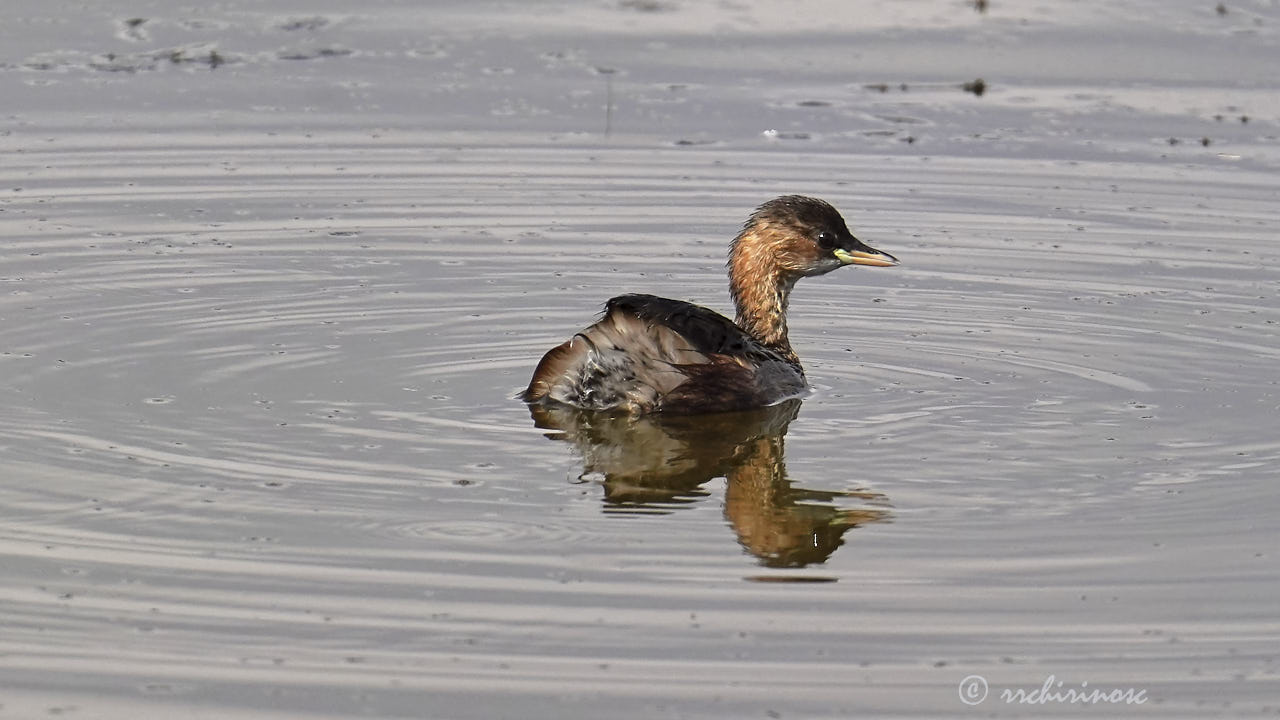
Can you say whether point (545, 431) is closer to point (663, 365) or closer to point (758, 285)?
point (663, 365)

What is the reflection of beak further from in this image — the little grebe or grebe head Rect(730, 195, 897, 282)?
the little grebe

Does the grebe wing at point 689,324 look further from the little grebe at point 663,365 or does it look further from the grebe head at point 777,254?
the grebe head at point 777,254

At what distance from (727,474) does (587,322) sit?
261 cm

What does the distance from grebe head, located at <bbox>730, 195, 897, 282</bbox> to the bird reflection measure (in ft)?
3.53

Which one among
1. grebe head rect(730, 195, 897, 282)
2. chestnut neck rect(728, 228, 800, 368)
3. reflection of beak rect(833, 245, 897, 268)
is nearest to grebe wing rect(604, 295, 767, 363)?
chestnut neck rect(728, 228, 800, 368)

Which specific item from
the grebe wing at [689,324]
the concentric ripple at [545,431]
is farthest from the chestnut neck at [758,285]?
the grebe wing at [689,324]

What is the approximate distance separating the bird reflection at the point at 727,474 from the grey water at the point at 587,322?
3 cm

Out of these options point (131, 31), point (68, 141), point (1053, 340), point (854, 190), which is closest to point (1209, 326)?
point (1053, 340)

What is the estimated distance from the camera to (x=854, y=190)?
1395cm

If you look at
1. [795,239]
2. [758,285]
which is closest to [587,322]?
[758,285]

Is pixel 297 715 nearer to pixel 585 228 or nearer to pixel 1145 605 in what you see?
pixel 1145 605

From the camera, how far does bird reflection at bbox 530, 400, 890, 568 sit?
7.88 meters

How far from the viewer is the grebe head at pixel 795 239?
10.8m

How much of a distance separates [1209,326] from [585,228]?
4.04 meters
